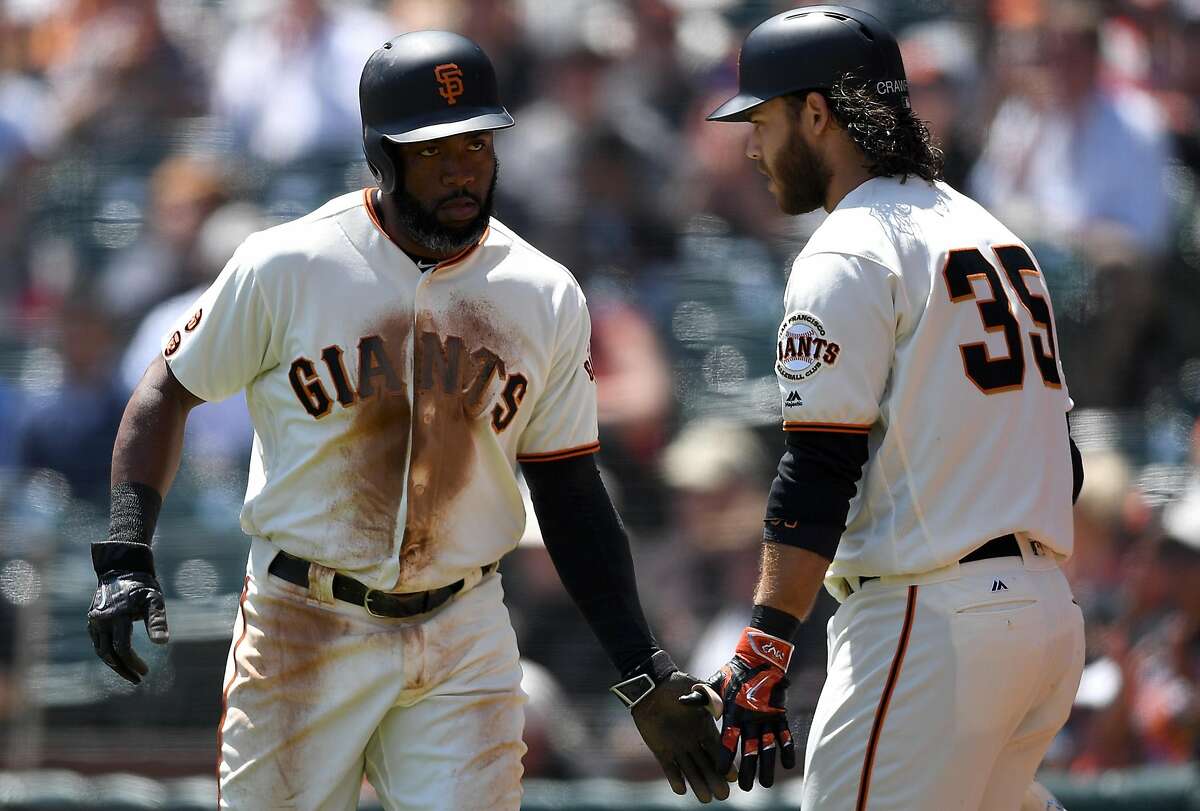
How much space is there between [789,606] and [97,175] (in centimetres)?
489

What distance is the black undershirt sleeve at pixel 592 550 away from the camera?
11.7 feet

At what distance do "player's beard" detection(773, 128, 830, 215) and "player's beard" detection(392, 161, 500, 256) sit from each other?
2.09 ft

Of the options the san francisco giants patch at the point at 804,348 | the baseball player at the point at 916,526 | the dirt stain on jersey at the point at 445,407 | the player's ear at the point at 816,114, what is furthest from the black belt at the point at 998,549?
the dirt stain on jersey at the point at 445,407

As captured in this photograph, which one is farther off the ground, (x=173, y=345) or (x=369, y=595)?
(x=173, y=345)

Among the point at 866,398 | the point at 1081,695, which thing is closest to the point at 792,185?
the point at 866,398

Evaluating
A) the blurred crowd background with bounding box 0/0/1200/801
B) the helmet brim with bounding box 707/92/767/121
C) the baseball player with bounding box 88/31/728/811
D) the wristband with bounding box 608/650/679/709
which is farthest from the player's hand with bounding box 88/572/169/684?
the blurred crowd background with bounding box 0/0/1200/801

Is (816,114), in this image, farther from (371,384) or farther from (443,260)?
(371,384)

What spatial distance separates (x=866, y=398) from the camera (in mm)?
3197

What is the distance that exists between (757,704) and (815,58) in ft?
4.39

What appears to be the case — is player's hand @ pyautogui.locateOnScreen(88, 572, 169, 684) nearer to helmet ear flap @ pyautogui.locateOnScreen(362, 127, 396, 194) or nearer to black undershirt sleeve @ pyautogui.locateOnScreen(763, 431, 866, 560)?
helmet ear flap @ pyautogui.locateOnScreen(362, 127, 396, 194)

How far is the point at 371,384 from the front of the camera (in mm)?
3428

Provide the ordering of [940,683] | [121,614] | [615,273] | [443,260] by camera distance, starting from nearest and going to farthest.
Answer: [940,683] < [121,614] < [443,260] < [615,273]

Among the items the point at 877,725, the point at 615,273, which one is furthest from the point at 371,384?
the point at 615,273

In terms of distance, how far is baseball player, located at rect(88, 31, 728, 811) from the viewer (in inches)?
134
